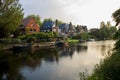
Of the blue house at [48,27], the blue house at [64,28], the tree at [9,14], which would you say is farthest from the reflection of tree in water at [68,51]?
the blue house at [64,28]

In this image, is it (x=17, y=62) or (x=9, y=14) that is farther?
(x=9, y=14)

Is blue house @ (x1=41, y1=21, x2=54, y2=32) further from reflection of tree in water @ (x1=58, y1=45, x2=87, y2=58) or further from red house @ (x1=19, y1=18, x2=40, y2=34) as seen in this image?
reflection of tree in water @ (x1=58, y1=45, x2=87, y2=58)

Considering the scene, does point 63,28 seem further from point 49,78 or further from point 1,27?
point 49,78

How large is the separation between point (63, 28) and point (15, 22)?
9493cm

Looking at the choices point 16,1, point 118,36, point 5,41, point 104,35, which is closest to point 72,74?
point 118,36

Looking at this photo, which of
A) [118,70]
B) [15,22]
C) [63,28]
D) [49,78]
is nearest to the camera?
[118,70]

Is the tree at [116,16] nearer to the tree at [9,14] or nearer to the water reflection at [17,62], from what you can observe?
the water reflection at [17,62]

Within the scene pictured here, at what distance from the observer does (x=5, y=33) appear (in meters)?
52.2

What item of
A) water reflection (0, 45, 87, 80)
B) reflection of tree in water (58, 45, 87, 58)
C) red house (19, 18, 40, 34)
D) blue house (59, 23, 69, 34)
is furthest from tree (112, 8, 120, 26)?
blue house (59, 23, 69, 34)

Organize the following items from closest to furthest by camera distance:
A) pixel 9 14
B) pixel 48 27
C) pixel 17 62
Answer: pixel 17 62
pixel 9 14
pixel 48 27

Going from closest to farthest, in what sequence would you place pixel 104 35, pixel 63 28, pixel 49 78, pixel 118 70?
pixel 118 70, pixel 49 78, pixel 104 35, pixel 63 28

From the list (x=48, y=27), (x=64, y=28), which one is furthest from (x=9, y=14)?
(x=64, y=28)

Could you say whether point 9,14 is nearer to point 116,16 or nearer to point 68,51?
point 68,51

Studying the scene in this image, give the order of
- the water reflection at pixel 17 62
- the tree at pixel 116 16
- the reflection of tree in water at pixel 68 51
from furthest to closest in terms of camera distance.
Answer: the reflection of tree in water at pixel 68 51
the water reflection at pixel 17 62
the tree at pixel 116 16
